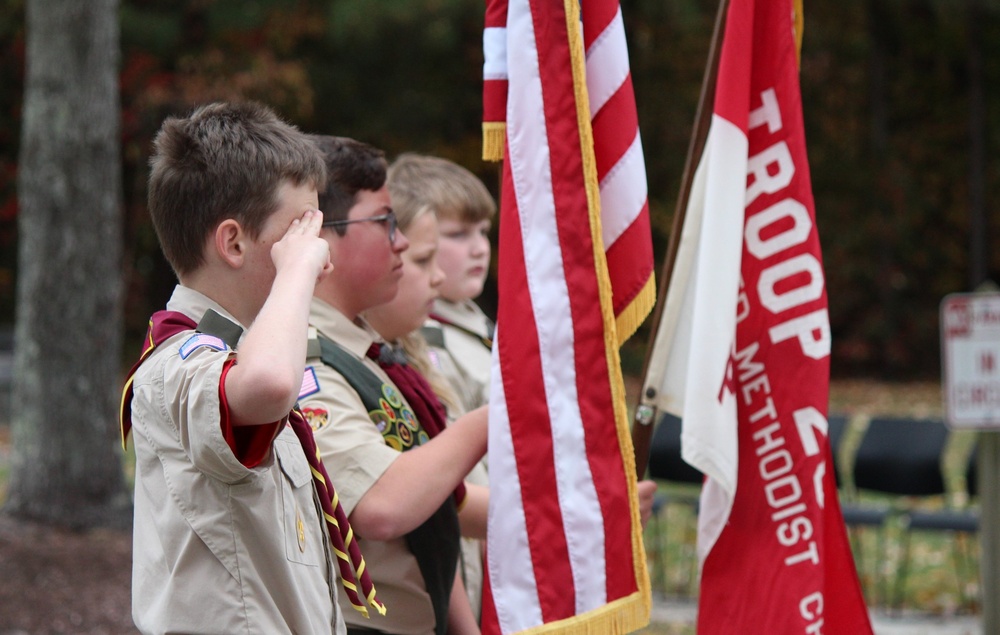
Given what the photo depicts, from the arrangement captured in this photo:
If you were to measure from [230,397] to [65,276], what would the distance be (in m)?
5.26

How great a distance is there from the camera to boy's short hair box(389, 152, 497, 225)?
3.21 meters

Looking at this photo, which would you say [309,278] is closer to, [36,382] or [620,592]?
[620,592]

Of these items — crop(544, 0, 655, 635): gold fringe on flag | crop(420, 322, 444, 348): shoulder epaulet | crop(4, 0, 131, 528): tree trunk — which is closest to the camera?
crop(544, 0, 655, 635): gold fringe on flag

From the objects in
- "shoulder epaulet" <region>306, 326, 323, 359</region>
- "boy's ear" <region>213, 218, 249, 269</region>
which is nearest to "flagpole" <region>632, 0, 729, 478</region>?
"shoulder epaulet" <region>306, 326, 323, 359</region>

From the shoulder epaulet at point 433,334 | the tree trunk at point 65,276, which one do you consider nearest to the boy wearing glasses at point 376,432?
the shoulder epaulet at point 433,334

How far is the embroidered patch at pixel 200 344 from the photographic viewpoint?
1.83 metres

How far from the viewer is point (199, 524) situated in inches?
70.7

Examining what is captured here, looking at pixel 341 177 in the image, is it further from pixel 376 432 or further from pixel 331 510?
pixel 331 510

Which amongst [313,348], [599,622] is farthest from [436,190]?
[599,622]

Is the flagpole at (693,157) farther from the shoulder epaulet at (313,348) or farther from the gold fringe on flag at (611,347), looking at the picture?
the shoulder epaulet at (313,348)

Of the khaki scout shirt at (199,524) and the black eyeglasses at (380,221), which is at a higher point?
the black eyeglasses at (380,221)

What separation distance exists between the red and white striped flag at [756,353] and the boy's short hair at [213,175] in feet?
3.88

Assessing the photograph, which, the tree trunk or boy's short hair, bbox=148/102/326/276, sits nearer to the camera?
boy's short hair, bbox=148/102/326/276

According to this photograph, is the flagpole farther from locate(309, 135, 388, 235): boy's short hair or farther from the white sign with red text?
the white sign with red text
